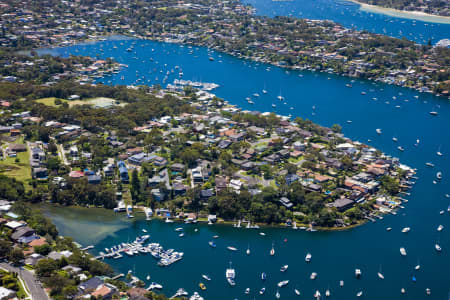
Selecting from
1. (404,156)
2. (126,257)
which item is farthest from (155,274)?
(404,156)

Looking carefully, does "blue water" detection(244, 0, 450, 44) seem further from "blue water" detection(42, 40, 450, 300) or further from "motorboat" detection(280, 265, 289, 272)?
"motorboat" detection(280, 265, 289, 272)

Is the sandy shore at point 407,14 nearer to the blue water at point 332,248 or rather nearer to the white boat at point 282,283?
the blue water at point 332,248

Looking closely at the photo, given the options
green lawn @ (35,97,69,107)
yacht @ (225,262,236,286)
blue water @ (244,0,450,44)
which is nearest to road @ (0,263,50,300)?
yacht @ (225,262,236,286)

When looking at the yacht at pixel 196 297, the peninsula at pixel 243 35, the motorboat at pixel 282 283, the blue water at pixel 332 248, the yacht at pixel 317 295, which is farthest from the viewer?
the peninsula at pixel 243 35

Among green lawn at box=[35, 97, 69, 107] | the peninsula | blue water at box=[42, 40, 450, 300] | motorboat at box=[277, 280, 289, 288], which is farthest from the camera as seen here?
the peninsula

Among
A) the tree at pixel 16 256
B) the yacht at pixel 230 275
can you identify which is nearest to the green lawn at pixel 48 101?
the tree at pixel 16 256
